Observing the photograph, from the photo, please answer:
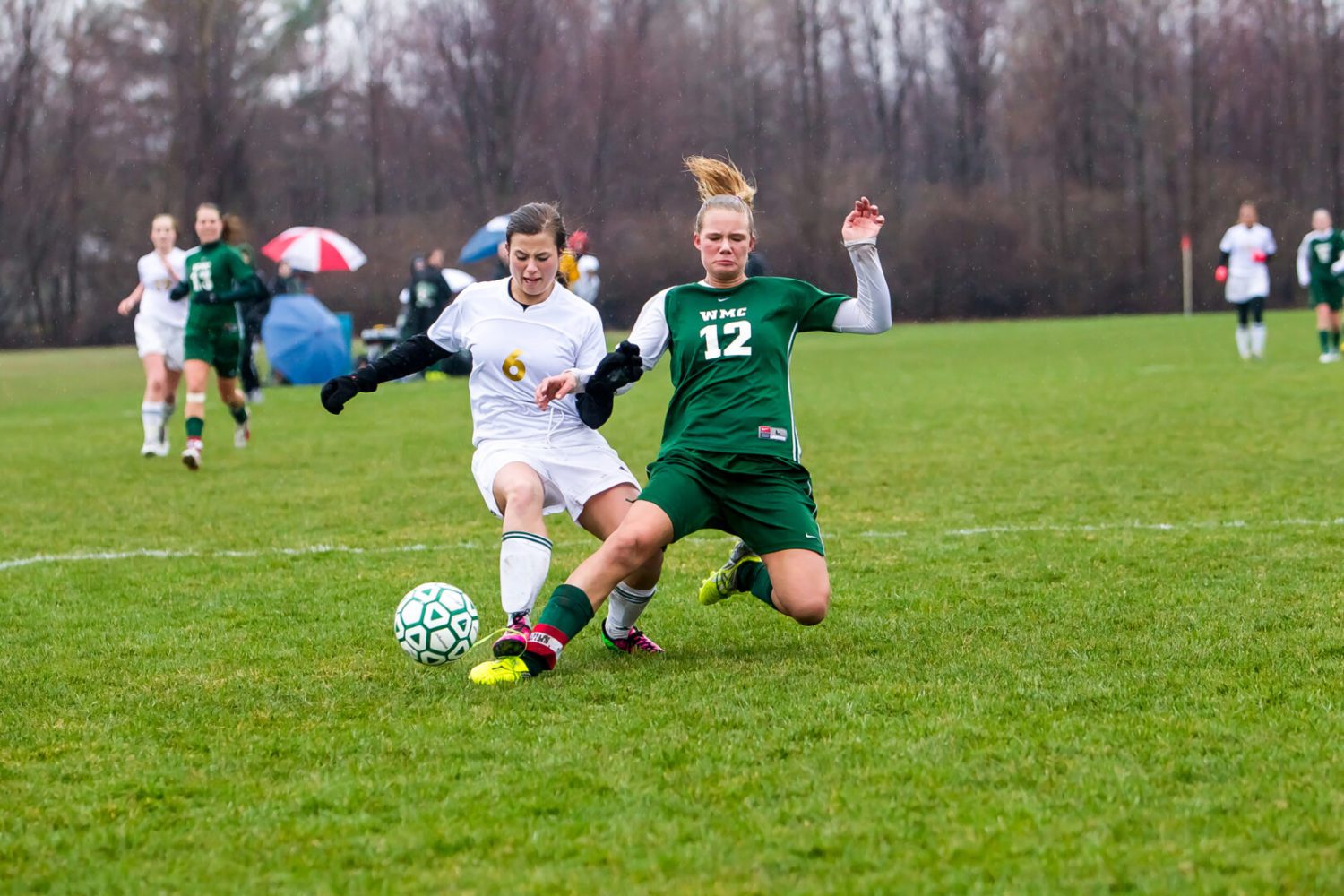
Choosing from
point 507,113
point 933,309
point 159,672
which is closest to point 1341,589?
point 159,672

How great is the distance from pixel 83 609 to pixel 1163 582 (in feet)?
14.0

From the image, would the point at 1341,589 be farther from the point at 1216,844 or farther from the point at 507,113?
the point at 507,113

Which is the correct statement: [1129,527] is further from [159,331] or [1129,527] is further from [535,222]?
[159,331]

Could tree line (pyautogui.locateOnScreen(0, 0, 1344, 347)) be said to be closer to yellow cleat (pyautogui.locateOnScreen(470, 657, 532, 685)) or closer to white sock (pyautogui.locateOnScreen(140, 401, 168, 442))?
white sock (pyautogui.locateOnScreen(140, 401, 168, 442))

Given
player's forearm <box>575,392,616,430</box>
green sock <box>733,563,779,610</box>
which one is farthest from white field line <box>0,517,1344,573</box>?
player's forearm <box>575,392,616,430</box>

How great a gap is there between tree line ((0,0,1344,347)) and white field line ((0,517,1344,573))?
3889 centimetres

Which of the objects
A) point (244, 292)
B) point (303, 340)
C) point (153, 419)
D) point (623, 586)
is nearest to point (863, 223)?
point (623, 586)

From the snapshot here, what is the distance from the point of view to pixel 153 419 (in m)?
12.7

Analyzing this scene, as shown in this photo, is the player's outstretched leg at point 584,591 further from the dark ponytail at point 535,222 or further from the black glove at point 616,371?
the dark ponytail at point 535,222

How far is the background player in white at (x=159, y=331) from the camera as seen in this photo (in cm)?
1270

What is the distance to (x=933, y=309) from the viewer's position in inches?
1849

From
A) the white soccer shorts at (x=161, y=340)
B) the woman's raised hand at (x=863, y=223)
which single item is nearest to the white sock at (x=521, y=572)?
the woman's raised hand at (x=863, y=223)

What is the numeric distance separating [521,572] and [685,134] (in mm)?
48723

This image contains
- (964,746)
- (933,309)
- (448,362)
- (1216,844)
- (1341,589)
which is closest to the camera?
(1216,844)
